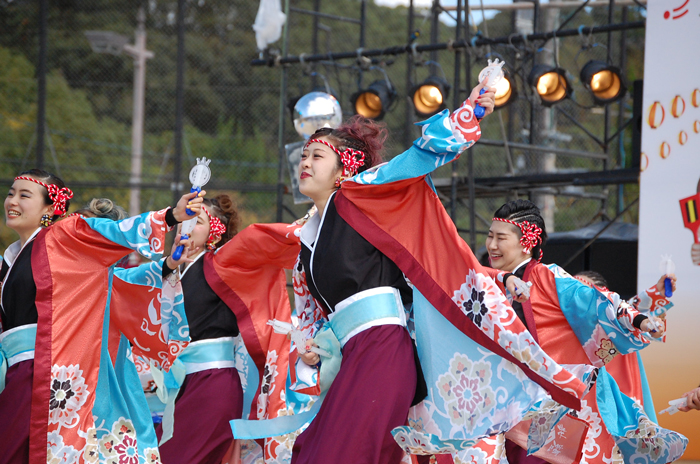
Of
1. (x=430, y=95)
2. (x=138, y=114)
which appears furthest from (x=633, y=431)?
(x=138, y=114)

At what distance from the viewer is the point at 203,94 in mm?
15109

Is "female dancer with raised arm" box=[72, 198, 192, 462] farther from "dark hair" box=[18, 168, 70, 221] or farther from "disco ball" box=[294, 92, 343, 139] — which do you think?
"disco ball" box=[294, 92, 343, 139]

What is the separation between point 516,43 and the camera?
550cm

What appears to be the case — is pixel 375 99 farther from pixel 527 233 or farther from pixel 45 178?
pixel 45 178

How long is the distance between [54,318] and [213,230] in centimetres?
98

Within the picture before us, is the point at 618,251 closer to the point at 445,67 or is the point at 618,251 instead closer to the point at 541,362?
the point at 541,362

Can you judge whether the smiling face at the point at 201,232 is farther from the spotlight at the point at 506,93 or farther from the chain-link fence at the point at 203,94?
the chain-link fence at the point at 203,94

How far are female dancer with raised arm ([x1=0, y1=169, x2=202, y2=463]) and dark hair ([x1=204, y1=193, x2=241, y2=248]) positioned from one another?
→ 32.1 inches

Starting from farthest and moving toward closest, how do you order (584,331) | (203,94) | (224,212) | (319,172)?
(203,94) → (224,212) → (584,331) → (319,172)

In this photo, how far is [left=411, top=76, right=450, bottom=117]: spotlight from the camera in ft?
19.2

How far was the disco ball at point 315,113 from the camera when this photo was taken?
5.77m

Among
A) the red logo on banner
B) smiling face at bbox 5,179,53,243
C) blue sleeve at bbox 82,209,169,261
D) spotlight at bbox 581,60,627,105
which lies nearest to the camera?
blue sleeve at bbox 82,209,169,261

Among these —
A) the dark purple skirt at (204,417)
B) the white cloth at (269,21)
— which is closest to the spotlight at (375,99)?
the white cloth at (269,21)

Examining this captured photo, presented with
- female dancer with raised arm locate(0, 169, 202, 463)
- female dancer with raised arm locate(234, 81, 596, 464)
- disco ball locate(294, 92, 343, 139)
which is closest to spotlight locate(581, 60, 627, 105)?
disco ball locate(294, 92, 343, 139)
